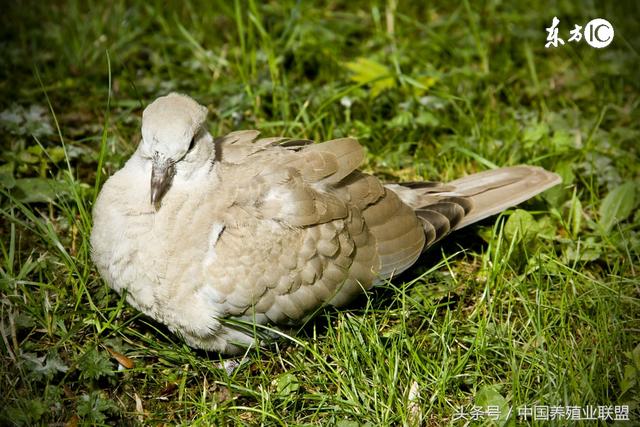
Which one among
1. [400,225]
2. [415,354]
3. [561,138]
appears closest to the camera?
[415,354]

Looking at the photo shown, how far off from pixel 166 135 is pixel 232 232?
0.48 m

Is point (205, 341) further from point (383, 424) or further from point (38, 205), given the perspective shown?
point (38, 205)

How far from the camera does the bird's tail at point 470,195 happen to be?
3.72 meters

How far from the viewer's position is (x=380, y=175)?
4.33m

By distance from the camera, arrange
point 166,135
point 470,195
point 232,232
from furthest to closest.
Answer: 1. point 470,195
2. point 232,232
3. point 166,135

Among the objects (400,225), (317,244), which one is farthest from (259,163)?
(400,225)

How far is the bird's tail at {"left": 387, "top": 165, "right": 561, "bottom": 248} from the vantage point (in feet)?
12.2

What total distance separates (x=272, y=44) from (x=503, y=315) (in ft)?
7.25

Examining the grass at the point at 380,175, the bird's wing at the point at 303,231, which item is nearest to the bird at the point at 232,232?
the bird's wing at the point at 303,231

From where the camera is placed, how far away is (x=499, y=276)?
11.9 feet

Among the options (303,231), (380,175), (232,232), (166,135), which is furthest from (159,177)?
(380,175)

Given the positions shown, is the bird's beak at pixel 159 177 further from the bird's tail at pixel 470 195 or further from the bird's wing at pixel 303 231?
the bird's tail at pixel 470 195

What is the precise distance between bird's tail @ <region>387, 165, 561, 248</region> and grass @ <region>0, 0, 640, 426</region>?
150 mm

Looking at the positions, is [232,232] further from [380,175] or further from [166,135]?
[380,175]
